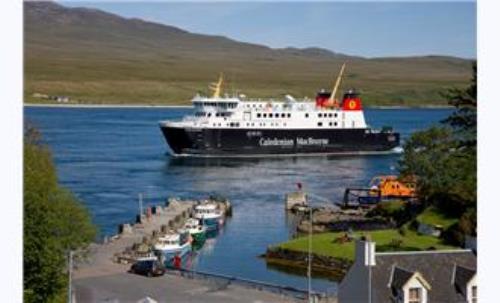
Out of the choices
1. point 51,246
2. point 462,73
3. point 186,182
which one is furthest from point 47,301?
point 462,73

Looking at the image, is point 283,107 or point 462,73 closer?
point 283,107

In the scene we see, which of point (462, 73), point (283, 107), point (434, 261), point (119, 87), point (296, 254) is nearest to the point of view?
point (434, 261)

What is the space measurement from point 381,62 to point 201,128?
3888 centimetres

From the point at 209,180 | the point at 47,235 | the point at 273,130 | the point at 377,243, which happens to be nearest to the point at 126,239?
the point at 377,243

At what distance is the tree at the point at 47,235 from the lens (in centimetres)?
701

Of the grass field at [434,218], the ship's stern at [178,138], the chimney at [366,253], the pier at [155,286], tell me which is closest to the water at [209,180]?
the ship's stern at [178,138]

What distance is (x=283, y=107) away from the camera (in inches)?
1284

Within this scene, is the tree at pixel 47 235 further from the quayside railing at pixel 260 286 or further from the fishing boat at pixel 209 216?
the fishing boat at pixel 209 216

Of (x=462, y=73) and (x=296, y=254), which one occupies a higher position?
Result: (x=462, y=73)

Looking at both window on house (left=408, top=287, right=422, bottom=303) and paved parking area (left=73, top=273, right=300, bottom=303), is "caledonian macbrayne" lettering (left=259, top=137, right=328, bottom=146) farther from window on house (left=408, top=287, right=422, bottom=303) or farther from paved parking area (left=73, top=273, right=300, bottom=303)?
window on house (left=408, top=287, right=422, bottom=303)

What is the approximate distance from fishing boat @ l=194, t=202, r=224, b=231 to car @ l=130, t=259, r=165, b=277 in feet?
16.8

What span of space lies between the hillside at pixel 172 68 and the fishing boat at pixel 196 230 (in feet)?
112
